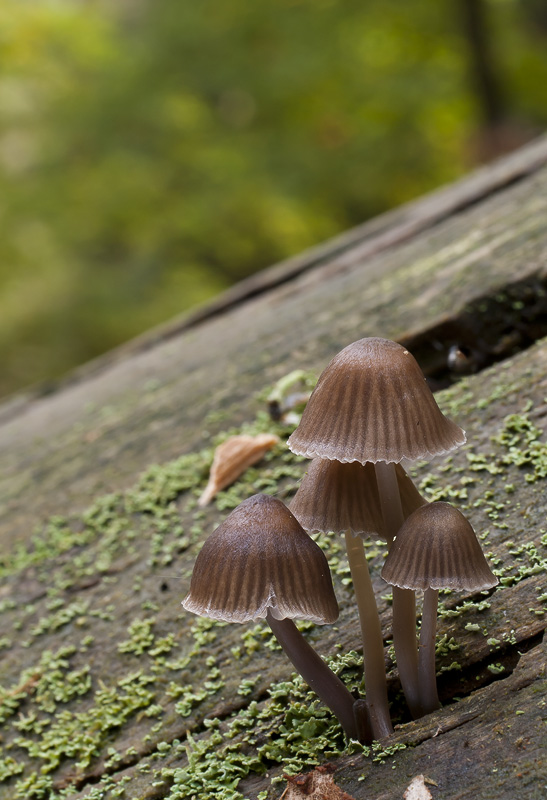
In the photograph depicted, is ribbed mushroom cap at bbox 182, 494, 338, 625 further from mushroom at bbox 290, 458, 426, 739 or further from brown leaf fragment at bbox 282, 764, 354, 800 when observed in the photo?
brown leaf fragment at bbox 282, 764, 354, 800

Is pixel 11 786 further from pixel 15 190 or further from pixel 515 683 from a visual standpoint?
pixel 15 190

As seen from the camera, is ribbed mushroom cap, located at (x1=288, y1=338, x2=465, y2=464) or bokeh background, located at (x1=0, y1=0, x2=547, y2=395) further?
bokeh background, located at (x1=0, y1=0, x2=547, y2=395)

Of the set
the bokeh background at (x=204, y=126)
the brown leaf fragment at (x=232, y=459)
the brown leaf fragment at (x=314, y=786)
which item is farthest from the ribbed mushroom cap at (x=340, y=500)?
the bokeh background at (x=204, y=126)

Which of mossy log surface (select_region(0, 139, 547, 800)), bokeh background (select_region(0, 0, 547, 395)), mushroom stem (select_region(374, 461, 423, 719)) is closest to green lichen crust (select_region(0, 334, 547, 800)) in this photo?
mossy log surface (select_region(0, 139, 547, 800))

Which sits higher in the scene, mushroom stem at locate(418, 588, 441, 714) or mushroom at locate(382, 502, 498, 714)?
mushroom at locate(382, 502, 498, 714)

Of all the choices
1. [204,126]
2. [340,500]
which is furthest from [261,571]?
[204,126]

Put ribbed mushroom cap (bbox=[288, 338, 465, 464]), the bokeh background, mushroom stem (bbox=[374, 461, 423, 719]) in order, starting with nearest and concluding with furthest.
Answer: ribbed mushroom cap (bbox=[288, 338, 465, 464])
mushroom stem (bbox=[374, 461, 423, 719])
the bokeh background

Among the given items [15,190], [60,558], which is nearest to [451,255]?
[60,558]
